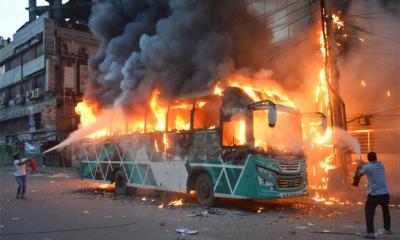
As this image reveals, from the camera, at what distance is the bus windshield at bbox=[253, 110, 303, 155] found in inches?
426

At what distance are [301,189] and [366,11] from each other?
9.24 m

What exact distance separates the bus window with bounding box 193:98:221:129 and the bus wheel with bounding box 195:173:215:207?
138cm

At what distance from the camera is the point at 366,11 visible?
17094 millimetres

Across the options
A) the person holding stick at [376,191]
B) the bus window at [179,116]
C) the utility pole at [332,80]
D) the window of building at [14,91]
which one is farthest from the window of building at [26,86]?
the person holding stick at [376,191]

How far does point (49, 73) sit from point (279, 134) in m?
30.0

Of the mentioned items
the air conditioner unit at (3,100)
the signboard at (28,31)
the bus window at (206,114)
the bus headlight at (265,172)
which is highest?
the signboard at (28,31)

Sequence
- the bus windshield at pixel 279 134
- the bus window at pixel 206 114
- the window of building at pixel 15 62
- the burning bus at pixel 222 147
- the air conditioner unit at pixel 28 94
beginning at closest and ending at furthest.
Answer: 1. the burning bus at pixel 222 147
2. the bus windshield at pixel 279 134
3. the bus window at pixel 206 114
4. the air conditioner unit at pixel 28 94
5. the window of building at pixel 15 62

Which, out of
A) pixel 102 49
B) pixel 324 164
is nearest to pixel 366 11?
pixel 324 164

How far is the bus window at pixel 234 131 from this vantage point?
35.9ft

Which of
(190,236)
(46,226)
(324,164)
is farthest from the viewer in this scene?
(324,164)

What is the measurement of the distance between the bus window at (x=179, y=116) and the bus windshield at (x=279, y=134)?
7.55ft

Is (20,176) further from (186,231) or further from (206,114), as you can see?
(186,231)

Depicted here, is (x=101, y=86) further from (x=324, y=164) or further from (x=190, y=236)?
(x=190, y=236)

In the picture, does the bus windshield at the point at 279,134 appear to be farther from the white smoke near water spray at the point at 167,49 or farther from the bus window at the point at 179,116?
the white smoke near water spray at the point at 167,49
